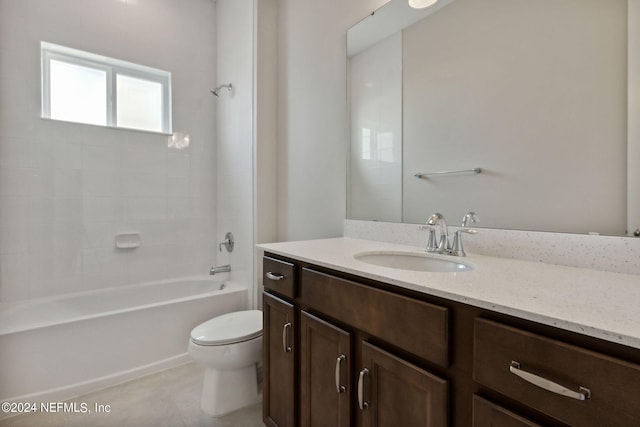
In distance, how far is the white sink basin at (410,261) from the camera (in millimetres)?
1136

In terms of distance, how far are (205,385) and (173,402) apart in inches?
8.5

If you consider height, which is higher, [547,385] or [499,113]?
[499,113]

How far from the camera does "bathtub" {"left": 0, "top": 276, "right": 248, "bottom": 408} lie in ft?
5.32

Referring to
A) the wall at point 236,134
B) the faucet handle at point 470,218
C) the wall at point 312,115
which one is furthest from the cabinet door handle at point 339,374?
the wall at point 236,134

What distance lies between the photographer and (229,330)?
167 cm

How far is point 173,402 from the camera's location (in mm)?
1668

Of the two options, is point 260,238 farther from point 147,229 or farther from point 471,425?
point 471,425

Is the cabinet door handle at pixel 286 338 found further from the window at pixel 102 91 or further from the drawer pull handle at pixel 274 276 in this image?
the window at pixel 102 91

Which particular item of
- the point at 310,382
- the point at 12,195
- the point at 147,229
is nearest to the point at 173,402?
the point at 310,382

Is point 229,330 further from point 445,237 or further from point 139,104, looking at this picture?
point 139,104

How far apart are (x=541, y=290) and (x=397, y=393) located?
1.43 feet

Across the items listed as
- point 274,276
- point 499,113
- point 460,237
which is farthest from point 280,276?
point 499,113

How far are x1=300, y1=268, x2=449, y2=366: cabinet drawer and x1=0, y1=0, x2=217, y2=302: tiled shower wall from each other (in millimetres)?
2085

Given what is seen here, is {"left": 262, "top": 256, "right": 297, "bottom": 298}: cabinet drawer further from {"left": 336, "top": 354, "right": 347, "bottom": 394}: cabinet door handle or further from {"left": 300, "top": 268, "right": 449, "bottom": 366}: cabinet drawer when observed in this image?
{"left": 336, "top": 354, "right": 347, "bottom": 394}: cabinet door handle
